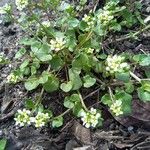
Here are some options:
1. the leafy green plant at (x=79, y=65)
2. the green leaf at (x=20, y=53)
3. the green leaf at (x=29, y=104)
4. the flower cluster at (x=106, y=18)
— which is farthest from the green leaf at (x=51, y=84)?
the flower cluster at (x=106, y=18)

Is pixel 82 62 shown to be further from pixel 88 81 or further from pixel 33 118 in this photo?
pixel 33 118

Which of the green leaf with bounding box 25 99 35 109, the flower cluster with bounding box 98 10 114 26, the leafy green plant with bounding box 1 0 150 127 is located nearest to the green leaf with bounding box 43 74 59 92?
the leafy green plant with bounding box 1 0 150 127

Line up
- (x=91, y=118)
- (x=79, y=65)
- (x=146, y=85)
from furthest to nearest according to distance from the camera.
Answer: (x=79, y=65)
(x=146, y=85)
(x=91, y=118)

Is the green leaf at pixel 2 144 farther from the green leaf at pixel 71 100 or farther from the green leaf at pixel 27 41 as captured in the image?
the green leaf at pixel 27 41

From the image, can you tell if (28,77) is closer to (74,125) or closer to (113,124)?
(74,125)

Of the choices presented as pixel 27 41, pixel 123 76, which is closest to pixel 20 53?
pixel 27 41

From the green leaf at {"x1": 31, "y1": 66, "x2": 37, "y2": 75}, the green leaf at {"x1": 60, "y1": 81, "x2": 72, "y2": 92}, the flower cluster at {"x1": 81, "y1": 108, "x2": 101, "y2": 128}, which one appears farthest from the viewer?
the green leaf at {"x1": 31, "y1": 66, "x2": 37, "y2": 75}

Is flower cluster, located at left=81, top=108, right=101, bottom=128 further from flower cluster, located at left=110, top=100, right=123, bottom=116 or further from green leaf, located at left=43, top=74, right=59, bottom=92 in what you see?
green leaf, located at left=43, top=74, right=59, bottom=92
